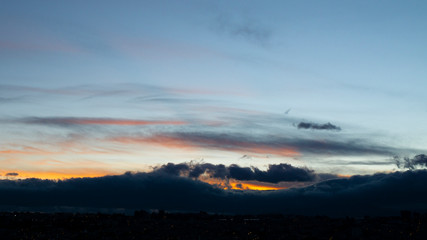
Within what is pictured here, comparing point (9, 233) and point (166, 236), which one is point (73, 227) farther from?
point (166, 236)

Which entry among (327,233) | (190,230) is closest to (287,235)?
(327,233)

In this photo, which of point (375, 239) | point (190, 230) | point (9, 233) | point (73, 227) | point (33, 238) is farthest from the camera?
point (73, 227)

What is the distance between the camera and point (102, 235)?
152 m

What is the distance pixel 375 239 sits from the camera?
138m

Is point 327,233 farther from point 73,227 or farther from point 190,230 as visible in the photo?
point 73,227

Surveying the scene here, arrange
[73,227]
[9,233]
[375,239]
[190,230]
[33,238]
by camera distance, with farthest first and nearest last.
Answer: [73,227], [190,230], [9,233], [33,238], [375,239]

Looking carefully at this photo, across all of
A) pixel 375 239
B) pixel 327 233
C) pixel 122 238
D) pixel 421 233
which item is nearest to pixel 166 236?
pixel 122 238

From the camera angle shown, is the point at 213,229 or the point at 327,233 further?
the point at 213,229

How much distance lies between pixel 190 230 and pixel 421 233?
7950 cm

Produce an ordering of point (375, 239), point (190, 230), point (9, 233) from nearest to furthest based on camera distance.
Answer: point (375, 239) < point (9, 233) < point (190, 230)

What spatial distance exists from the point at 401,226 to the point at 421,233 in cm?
2152

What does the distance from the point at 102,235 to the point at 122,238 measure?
9187mm

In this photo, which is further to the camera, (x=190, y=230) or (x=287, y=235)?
(x=190, y=230)

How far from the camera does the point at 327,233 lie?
15225 centimetres
